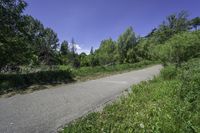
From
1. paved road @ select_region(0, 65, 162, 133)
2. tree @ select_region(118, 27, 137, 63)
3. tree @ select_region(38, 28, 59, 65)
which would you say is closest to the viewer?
paved road @ select_region(0, 65, 162, 133)

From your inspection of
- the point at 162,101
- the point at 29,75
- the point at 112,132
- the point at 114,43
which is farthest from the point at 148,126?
the point at 114,43

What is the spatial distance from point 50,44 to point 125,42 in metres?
25.2

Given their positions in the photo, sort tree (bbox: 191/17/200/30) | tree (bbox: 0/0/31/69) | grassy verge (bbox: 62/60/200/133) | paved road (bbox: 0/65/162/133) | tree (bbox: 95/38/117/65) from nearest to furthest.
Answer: grassy verge (bbox: 62/60/200/133), paved road (bbox: 0/65/162/133), tree (bbox: 0/0/31/69), tree (bbox: 95/38/117/65), tree (bbox: 191/17/200/30)

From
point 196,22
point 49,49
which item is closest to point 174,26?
point 196,22

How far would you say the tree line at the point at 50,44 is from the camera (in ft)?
39.1

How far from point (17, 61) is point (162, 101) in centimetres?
1040

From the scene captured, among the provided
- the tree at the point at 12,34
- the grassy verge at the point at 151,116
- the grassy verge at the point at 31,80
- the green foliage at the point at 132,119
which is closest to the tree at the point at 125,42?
the grassy verge at the point at 31,80

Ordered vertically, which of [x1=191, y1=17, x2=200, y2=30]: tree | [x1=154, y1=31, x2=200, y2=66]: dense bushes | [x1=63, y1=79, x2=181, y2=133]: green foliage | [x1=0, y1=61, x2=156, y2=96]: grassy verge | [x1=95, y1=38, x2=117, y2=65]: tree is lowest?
[x1=63, y1=79, x2=181, y2=133]: green foliage

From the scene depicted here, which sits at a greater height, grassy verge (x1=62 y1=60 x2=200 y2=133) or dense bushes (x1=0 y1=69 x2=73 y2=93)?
dense bushes (x1=0 y1=69 x2=73 y2=93)

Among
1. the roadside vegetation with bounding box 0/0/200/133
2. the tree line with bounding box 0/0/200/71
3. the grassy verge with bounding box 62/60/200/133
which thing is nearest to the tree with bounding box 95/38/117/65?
the tree line with bounding box 0/0/200/71

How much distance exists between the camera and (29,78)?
37.8ft

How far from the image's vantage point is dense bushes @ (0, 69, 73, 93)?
10.2 metres

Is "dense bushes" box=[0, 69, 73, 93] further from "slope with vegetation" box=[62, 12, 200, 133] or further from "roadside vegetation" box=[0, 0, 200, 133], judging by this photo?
"slope with vegetation" box=[62, 12, 200, 133]

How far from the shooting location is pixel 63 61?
51.1m
